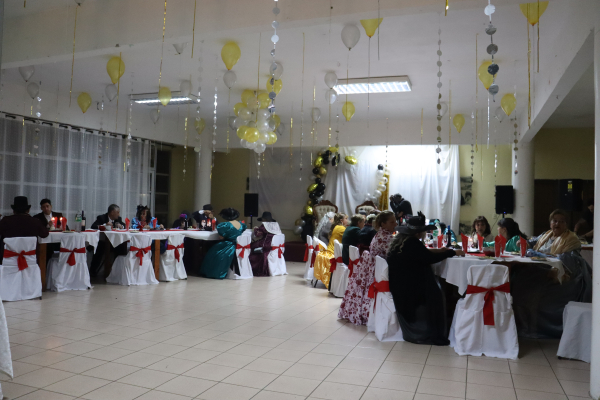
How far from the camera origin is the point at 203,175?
44.6 feet

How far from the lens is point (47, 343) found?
4.27 m

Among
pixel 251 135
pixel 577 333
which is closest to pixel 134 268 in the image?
pixel 251 135

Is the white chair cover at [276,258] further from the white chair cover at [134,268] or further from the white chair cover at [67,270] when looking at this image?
the white chair cover at [67,270]

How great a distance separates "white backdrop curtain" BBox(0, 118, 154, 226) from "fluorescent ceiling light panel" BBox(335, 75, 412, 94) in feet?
18.7

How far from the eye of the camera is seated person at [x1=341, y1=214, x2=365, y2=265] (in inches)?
251

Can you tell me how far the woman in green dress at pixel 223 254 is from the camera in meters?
8.62

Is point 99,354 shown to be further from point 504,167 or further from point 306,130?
point 504,167

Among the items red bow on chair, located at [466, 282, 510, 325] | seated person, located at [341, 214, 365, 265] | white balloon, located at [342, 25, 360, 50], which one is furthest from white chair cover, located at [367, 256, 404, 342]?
white balloon, located at [342, 25, 360, 50]

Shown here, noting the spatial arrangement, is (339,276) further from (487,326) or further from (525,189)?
(525,189)

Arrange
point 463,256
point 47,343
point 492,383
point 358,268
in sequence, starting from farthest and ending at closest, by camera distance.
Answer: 1. point 358,268
2. point 463,256
3. point 47,343
4. point 492,383

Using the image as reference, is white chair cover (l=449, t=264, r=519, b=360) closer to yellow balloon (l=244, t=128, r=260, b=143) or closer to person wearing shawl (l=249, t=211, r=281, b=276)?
yellow balloon (l=244, t=128, r=260, b=143)

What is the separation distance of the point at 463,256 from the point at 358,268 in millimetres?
1234

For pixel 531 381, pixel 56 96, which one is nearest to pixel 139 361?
pixel 531 381

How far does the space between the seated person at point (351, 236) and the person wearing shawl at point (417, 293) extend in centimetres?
170
